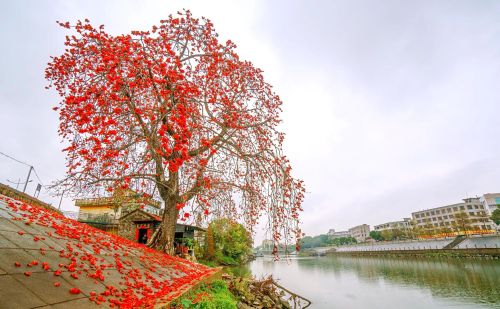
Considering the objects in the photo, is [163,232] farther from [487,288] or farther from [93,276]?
[487,288]

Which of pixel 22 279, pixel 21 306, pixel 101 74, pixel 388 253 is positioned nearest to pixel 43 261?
pixel 22 279

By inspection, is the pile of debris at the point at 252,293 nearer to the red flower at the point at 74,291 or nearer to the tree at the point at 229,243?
the red flower at the point at 74,291

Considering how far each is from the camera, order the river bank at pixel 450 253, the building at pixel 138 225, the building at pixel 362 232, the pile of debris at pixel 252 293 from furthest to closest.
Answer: the building at pixel 362 232
the river bank at pixel 450 253
the building at pixel 138 225
the pile of debris at pixel 252 293

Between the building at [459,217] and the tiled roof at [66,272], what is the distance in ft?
255

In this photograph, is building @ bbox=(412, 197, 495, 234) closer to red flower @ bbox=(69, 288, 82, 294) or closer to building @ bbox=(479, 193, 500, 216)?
building @ bbox=(479, 193, 500, 216)

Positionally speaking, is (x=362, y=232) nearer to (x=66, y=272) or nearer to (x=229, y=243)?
(x=229, y=243)

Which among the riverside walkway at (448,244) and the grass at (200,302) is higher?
the riverside walkway at (448,244)

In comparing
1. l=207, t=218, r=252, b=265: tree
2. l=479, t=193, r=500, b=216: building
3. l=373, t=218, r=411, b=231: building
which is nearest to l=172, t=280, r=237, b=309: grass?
l=207, t=218, r=252, b=265: tree

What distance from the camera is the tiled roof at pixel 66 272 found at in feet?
11.3

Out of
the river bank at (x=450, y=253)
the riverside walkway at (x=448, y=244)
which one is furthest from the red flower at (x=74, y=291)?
the riverside walkway at (x=448, y=244)

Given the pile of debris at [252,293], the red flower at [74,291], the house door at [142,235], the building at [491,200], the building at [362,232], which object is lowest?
the pile of debris at [252,293]

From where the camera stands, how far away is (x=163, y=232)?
10766mm

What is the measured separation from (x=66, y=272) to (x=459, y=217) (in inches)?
3230

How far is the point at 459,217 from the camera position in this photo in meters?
63.2
